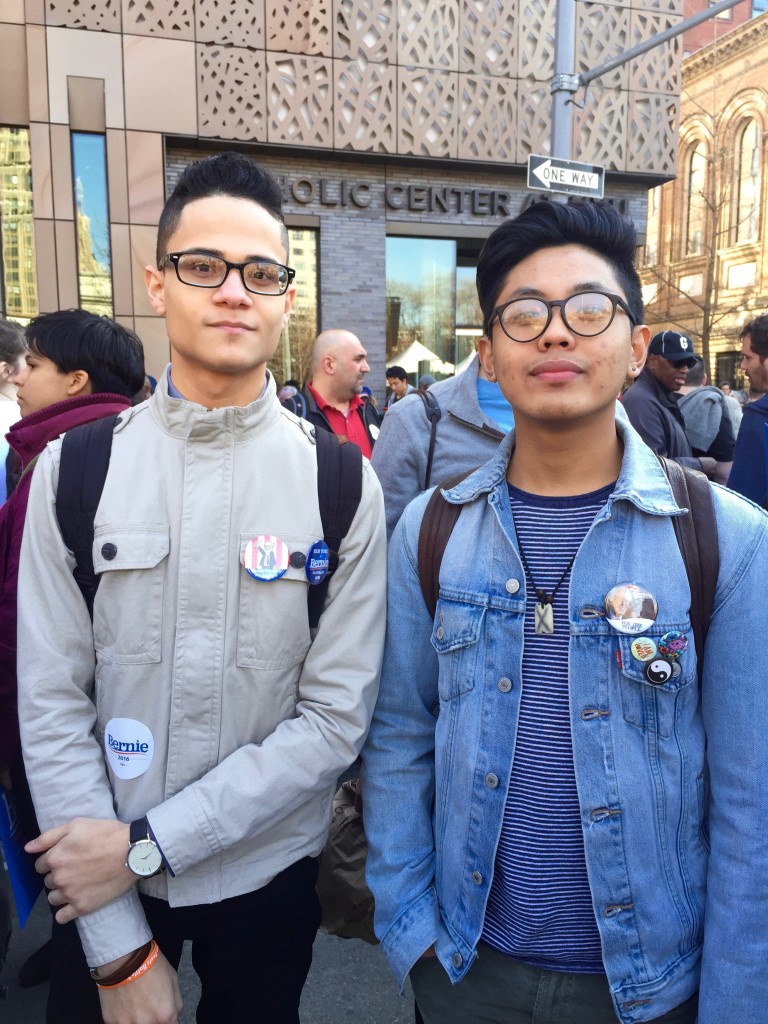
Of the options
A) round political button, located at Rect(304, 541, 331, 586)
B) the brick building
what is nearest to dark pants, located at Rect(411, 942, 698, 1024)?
round political button, located at Rect(304, 541, 331, 586)

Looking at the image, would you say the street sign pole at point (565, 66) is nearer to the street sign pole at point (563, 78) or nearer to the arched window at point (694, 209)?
the street sign pole at point (563, 78)

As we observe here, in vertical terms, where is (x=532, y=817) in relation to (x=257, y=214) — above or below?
below

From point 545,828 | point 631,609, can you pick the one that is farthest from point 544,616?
point 545,828

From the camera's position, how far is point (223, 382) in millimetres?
1719

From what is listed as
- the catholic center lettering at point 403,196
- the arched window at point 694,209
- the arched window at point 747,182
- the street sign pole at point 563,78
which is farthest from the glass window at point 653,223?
the street sign pole at point 563,78

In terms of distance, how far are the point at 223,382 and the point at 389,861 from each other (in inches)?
43.9

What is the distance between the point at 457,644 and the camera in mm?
1561

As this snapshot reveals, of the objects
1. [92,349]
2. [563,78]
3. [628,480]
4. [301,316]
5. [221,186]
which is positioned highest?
[563,78]

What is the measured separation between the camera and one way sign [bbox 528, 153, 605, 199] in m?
7.32

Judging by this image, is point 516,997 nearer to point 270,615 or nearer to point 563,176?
point 270,615

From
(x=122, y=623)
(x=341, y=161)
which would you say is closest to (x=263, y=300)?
(x=122, y=623)

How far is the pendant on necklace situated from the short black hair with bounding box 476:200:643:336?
614 millimetres

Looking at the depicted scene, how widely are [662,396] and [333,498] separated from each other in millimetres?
3782

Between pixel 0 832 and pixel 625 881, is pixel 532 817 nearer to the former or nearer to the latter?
pixel 625 881
